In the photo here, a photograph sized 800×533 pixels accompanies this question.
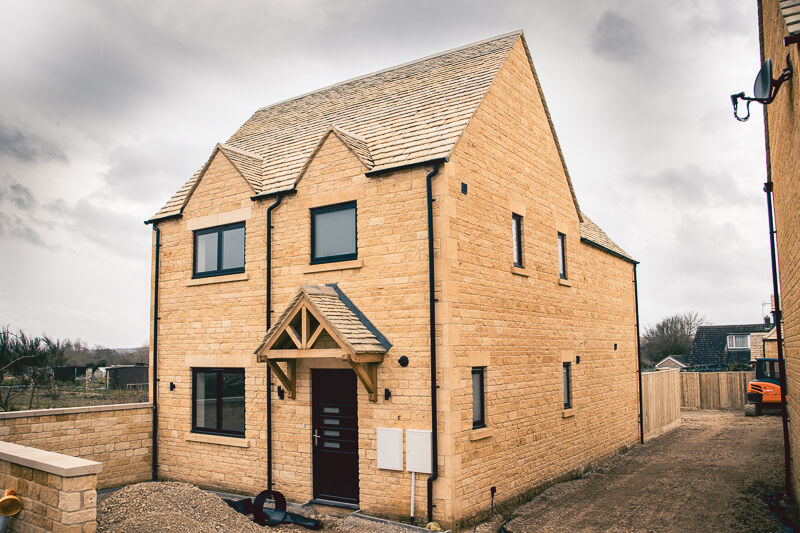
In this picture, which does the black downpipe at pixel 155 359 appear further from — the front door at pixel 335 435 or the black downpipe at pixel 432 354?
the black downpipe at pixel 432 354

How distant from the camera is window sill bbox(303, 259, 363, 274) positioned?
11.4 m

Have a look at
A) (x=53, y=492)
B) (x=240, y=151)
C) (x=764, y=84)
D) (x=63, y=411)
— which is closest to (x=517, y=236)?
(x=764, y=84)

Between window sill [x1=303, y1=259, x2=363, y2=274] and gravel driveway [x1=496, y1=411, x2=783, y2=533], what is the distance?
5152 millimetres

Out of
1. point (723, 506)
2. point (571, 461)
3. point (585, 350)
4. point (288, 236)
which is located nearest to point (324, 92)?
point (288, 236)

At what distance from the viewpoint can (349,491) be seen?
11242 millimetres

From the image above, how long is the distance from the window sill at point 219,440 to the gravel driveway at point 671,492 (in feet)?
17.8

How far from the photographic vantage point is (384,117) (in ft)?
44.0

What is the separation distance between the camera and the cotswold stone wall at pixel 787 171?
7738 mm

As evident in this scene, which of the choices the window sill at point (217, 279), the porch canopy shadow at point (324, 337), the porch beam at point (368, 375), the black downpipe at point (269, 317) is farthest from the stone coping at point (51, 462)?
the window sill at point (217, 279)

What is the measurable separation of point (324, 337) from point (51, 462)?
16.1 ft

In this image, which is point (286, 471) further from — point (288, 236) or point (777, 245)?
point (777, 245)

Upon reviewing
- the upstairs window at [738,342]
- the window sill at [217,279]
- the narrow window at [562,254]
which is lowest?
the upstairs window at [738,342]

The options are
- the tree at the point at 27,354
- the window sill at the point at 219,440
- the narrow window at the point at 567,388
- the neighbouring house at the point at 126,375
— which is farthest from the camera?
the neighbouring house at the point at 126,375

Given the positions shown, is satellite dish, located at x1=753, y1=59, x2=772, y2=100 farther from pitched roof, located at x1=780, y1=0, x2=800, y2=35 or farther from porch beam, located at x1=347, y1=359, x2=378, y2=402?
porch beam, located at x1=347, y1=359, x2=378, y2=402
